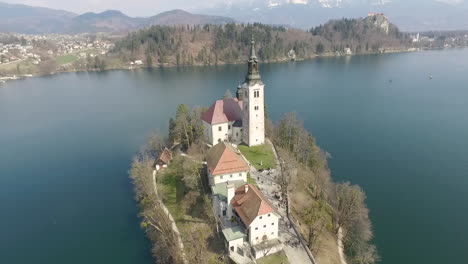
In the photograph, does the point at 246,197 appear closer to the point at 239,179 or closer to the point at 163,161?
the point at 239,179

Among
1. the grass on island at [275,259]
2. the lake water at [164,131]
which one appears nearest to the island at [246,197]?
the grass on island at [275,259]

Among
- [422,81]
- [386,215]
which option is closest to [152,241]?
[386,215]

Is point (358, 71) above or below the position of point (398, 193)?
above

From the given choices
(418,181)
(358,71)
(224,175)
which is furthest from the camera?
(358,71)

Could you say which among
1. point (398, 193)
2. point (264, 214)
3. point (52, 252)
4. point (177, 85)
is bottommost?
point (52, 252)

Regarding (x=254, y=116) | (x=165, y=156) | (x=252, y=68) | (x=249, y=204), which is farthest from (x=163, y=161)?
(x=249, y=204)

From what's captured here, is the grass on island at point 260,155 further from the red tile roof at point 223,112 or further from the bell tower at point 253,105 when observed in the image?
the red tile roof at point 223,112

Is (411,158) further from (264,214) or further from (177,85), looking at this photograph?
(177,85)
